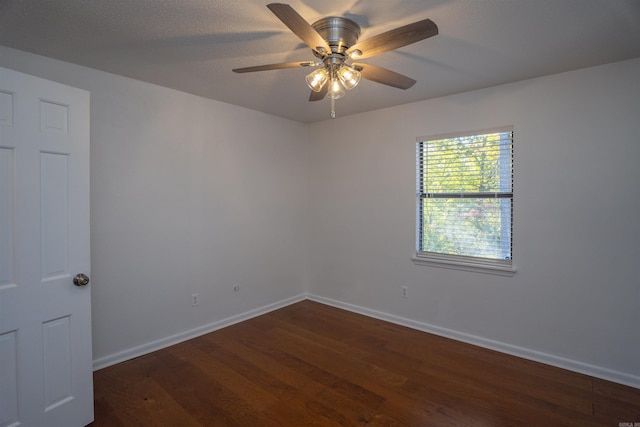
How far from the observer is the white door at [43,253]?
171 cm

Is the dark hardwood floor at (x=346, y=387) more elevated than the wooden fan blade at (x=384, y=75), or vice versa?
the wooden fan blade at (x=384, y=75)

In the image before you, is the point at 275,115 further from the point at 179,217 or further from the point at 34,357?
the point at 34,357

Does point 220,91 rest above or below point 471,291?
above

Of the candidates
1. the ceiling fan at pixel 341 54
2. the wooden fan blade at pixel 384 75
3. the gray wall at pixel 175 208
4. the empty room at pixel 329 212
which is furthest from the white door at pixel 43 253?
the wooden fan blade at pixel 384 75

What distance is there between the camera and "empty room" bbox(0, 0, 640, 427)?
1.80 m

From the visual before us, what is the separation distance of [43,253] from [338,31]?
84.2 inches

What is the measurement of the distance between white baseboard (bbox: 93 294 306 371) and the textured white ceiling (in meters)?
2.39

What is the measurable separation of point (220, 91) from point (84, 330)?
2.26 metres

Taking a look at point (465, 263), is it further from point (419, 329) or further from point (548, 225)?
point (419, 329)

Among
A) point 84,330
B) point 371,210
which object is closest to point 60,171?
point 84,330

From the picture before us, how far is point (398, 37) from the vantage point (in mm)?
1508

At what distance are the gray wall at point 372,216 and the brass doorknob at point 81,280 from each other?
0.72m

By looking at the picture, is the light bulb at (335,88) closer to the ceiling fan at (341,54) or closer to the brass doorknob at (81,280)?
the ceiling fan at (341,54)

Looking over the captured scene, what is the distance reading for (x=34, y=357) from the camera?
1.78m
